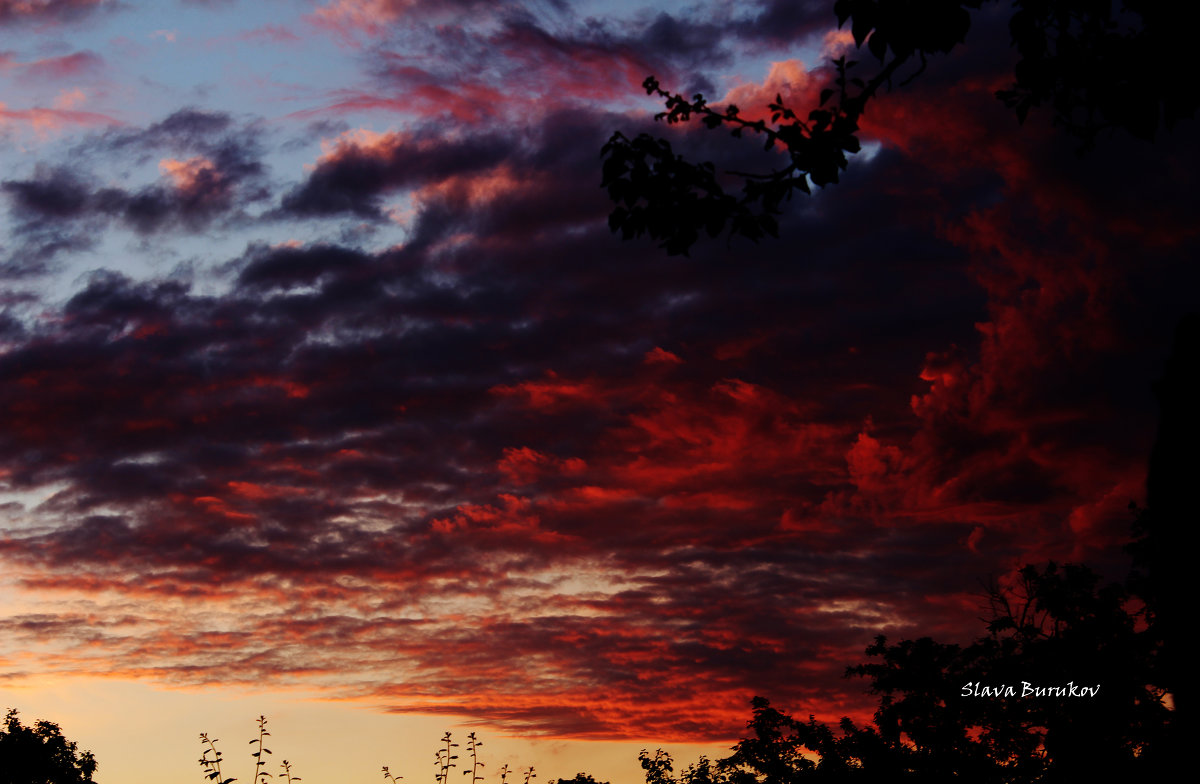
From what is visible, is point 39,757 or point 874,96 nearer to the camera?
point 874,96

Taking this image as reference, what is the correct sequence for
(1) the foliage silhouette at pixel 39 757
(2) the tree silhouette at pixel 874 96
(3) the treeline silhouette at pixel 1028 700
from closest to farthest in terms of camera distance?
(2) the tree silhouette at pixel 874 96, (3) the treeline silhouette at pixel 1028 700, (1) the foliage silhouette at pixel 39 757

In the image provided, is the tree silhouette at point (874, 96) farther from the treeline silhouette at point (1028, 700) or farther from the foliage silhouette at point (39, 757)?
the foliage silhouette at point (39, 757)

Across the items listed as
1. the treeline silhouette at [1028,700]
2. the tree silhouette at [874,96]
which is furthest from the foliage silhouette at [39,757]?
the tree silhouette at [874,96]

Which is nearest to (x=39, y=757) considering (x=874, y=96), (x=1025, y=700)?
(x=1025, y=700)

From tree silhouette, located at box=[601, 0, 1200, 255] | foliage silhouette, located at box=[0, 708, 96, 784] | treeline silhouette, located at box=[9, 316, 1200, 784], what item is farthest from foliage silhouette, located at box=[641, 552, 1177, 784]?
foliage silhouette, located at box=[0, 708, 96, 784]

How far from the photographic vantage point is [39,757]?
72.1m

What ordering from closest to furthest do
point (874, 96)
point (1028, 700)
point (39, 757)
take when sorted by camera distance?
point (874, 96), point (1028, 700), point (39, 757)

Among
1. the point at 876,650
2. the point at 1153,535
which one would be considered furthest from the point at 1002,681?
the point at 1153,535

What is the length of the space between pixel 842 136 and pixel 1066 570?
33561 millimetres

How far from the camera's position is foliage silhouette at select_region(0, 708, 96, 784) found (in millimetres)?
69688

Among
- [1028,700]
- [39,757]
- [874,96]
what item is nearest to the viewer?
[874,96]

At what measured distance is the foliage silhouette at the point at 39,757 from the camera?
229ft

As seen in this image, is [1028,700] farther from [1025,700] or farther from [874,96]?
[874,96]

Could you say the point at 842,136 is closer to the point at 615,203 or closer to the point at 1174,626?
the point at 615,203
